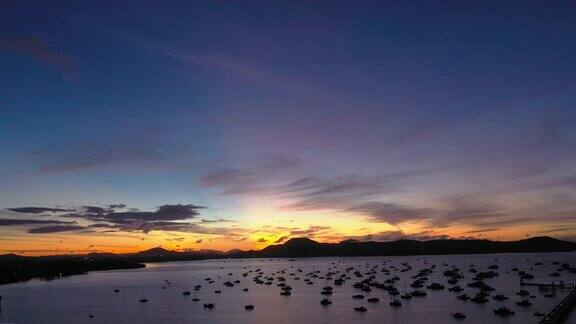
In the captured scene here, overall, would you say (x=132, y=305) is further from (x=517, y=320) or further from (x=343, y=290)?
(x=517, y=320)

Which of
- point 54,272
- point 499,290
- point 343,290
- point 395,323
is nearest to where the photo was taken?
point 395,323

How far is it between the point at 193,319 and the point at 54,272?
150m

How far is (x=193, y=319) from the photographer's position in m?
69.9

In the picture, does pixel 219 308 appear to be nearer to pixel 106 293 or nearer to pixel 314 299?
pixel 314 299

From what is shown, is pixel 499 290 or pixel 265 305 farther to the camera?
pixel 499 290

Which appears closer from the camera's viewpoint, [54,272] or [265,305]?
[265,305]

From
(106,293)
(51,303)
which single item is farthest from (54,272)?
(51,303)

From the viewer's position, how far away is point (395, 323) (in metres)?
60.0

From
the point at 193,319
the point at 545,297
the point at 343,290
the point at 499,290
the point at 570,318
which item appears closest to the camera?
the point at 570,318

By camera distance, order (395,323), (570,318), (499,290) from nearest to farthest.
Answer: (570,318)
(395,323)
(499,290)

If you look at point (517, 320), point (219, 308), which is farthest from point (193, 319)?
point (517, 320)

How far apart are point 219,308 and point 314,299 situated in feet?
62.4

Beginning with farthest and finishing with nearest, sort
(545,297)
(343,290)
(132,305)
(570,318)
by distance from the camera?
(343,290)
(132,305)
(545,297)
(570,318)

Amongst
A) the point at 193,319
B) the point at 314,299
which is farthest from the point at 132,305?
the point at 314,299
